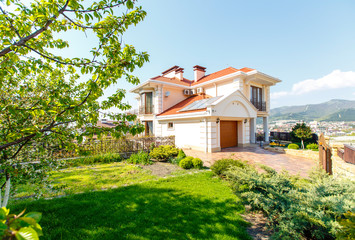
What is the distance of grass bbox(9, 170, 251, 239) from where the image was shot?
2.99 meters

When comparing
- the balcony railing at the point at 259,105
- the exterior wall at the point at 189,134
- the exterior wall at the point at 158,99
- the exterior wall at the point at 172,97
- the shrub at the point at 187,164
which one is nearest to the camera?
the shrub at the point at 187,164

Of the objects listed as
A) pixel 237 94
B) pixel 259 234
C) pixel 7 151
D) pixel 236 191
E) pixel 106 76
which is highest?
pixel 237 94

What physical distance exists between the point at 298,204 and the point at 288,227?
25.2 inches

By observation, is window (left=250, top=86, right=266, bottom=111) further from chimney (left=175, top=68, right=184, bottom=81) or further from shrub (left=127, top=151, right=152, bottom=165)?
shrub (left=127, top=151, right=152, bottom=165)

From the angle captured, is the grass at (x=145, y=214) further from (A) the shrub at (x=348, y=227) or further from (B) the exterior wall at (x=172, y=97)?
(B) the exterior wall at (x=172, y=97)

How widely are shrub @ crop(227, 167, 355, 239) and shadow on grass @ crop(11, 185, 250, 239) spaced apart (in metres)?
0.62

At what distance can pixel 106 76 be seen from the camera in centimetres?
287

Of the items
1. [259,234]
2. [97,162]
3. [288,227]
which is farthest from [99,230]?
[97,162]

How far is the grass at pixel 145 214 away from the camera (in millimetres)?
2994

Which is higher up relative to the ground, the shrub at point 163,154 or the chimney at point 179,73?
the chimney at point 179,73

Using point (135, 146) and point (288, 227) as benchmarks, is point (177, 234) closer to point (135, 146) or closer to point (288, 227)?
point (288, 227)

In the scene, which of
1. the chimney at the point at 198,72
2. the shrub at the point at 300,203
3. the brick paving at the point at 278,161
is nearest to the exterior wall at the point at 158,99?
the chimney at the point at 198,72

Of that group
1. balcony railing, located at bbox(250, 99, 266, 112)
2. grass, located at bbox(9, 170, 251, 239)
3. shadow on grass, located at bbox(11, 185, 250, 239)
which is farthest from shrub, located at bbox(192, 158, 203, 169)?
balcony railing, located at bbox(250, 99, 266, 112)

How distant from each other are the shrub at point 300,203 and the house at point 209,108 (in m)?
7.47
